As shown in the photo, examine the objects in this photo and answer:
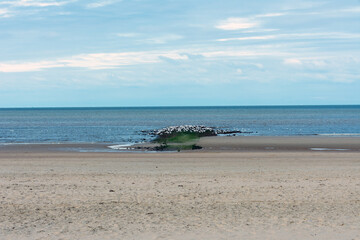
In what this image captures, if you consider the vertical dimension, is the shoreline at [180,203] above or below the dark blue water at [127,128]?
above

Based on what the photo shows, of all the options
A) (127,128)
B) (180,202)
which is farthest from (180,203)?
(127,128)

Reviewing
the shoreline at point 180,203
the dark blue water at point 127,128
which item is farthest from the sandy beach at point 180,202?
the dark blue water at point 127,128

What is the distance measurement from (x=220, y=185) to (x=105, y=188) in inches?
157

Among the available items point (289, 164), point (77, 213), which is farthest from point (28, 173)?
point (289, 164)

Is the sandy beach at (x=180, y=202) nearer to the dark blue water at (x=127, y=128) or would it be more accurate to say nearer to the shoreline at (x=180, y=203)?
the shoreline at (x=180, y=203)

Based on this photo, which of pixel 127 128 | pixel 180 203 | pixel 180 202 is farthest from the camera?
pixel 127 128

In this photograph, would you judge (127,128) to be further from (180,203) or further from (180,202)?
(180,203)

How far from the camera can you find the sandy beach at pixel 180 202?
33.3ft

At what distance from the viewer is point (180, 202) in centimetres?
1305

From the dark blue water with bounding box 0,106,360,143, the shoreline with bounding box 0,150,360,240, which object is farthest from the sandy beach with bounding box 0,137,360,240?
the dark blue water with bounding box 0,106,360,143

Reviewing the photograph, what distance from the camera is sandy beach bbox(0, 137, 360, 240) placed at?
10156 millimetres

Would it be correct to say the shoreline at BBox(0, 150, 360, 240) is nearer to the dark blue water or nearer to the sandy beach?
the sandy beach

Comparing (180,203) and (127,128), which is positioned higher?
(180,203)

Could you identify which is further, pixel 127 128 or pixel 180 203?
pixel 127 128
